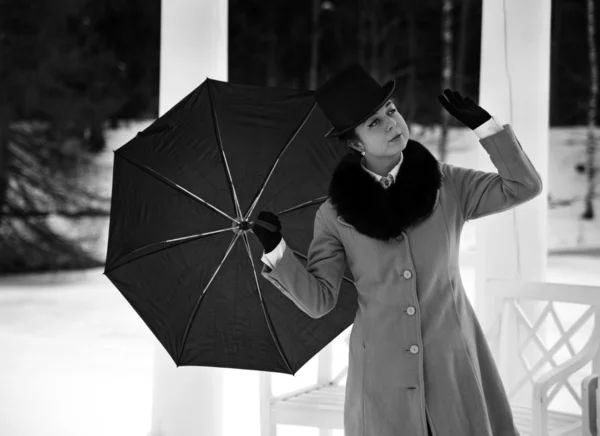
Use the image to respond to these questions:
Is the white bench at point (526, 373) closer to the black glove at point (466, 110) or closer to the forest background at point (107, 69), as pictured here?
the black glove at point (466, 110)

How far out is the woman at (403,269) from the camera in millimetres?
1525

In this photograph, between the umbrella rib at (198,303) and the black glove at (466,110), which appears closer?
the black glove at (466,110)

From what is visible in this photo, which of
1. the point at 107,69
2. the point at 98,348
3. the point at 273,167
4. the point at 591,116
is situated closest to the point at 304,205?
the point at 273,167

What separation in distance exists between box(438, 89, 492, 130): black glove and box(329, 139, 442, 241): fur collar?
5.1 inches

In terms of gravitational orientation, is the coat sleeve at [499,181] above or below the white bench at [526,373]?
above

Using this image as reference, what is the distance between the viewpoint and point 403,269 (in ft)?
5.10

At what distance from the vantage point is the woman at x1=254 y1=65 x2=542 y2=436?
1.53m

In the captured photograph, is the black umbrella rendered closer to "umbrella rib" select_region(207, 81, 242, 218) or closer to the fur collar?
"umbrella rib" select_region(207, 81, 242, 218)

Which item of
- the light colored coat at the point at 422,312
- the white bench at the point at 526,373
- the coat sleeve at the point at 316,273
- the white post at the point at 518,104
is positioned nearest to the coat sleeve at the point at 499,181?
the light colored coat at the point at 422,312

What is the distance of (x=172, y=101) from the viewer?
2557 millimetres

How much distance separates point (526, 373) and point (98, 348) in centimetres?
319

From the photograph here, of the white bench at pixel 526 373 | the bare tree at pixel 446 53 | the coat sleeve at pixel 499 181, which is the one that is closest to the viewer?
the coat sleeve at pixel 499 181

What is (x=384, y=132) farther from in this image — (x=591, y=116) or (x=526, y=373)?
(x=591, y=116)

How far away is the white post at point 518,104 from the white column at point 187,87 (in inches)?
37.2
